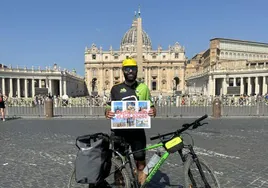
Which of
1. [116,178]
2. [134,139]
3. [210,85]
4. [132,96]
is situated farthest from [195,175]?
[210,85]

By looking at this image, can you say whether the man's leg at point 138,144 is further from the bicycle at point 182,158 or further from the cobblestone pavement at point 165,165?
the cobblestone pavement at point 165,165

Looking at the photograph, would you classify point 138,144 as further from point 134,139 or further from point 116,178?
point 116,178

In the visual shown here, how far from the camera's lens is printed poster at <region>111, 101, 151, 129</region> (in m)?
3.25

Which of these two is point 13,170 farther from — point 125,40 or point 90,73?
point 125,40

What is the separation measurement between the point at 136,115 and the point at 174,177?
212 centimetres

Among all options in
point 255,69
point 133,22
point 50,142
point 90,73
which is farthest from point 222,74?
point 133,22

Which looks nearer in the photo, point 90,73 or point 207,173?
point 207,173

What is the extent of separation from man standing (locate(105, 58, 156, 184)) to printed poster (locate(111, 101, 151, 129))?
0.11 metres

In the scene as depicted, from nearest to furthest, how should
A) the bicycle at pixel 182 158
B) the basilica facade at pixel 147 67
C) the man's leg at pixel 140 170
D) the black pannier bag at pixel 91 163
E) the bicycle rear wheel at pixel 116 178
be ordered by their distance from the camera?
the black pannier bag at pixel 91 163 < the bicycle at pixel 182 158 < the bicycle rear wheel at pixel 116 178 < the man's leg at pixel 140 170 < the basilica facade at pixel 147 67

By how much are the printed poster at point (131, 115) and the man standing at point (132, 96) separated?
0.11 m

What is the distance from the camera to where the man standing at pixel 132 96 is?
11.0 ft

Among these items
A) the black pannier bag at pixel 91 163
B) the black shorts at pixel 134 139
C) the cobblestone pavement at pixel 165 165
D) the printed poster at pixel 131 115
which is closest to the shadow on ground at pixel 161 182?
the cobblestone pavement at pixel 165 165

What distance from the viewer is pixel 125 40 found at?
374 feet

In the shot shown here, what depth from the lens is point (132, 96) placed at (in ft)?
10.9
